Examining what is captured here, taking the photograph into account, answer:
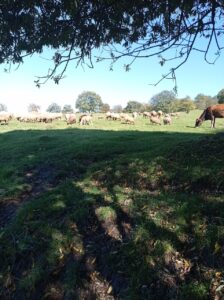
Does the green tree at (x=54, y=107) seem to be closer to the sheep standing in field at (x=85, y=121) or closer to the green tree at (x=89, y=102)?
the green tree at (x=89, y=102)

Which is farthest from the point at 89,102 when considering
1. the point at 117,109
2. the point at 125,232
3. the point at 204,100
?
the point at 125,232

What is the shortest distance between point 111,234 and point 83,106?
14514cm

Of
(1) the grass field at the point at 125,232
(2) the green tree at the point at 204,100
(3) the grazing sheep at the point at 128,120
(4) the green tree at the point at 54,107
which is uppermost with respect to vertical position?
(1) the grass field at the point at 125,232

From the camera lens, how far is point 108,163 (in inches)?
512

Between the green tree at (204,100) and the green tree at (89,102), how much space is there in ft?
124

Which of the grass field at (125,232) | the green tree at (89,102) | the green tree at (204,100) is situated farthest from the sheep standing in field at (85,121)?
the green tree at (89,102)

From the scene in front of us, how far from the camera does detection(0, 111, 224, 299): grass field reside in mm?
6598

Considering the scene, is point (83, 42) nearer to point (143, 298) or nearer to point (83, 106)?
point (143, 298)

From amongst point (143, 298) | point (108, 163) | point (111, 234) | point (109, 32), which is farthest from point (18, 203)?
Answer: point (143, 298)

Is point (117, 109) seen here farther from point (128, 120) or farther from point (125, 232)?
point (125, 232)

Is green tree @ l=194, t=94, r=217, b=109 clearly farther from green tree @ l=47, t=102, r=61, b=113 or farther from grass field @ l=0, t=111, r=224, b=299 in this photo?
grass field @ l=0, t=111, r=224, b=299

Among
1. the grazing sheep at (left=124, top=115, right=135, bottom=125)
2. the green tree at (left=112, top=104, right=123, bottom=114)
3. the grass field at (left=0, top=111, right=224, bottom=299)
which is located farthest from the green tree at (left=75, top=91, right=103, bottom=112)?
the grass field at (left=0, top=111, right=224, bottom=299)

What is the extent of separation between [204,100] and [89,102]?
45419 millimetres

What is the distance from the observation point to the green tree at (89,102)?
152 meters
